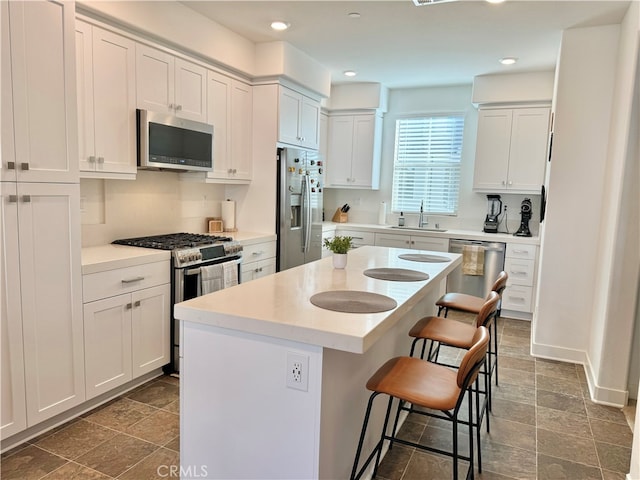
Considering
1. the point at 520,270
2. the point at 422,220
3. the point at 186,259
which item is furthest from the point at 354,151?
the point at 186,259

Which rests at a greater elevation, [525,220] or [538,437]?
[525,220]

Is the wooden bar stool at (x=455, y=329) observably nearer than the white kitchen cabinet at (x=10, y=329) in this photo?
No

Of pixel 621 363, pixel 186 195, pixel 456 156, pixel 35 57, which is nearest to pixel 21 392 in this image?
pixel 35 57

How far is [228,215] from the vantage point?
4473 mm

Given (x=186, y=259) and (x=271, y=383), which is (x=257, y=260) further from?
(x=271, y=383)

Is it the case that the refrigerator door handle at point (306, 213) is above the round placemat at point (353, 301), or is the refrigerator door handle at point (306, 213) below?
above

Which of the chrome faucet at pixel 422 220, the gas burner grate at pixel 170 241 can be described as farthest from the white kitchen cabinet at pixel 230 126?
the chrome faucet at pixel 422 220

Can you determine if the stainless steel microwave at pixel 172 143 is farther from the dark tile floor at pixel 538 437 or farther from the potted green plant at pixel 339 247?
the dark tile floor at pixel 538 437

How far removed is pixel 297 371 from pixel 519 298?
4.11 metres

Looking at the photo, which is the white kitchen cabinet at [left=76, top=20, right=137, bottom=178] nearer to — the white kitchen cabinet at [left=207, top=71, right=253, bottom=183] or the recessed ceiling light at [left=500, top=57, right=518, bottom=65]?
the white kitchen cabinet at [left=207, top=71, right=253, bottom=183]

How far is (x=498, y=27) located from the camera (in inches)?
143

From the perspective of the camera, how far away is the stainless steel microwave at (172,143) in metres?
3.16

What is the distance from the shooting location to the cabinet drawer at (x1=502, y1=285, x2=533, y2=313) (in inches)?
195

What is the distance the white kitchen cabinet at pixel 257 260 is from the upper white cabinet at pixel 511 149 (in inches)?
107
